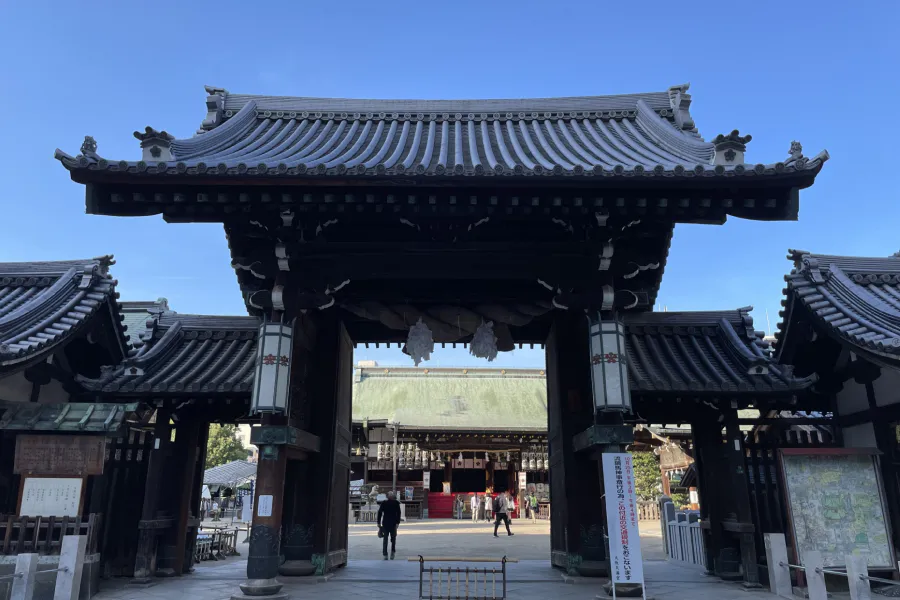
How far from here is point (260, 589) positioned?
768 centimetres

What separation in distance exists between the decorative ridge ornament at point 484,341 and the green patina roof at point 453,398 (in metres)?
17.6

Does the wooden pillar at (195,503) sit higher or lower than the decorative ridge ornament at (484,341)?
lower

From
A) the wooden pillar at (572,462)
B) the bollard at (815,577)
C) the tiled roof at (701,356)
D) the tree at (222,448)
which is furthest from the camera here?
the tree at (222,448)

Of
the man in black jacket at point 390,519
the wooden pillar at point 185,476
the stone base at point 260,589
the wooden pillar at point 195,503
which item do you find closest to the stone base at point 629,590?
the stone base at point 260,589

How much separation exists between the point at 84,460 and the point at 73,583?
1.66 metres

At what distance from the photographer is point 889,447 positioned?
9250 millimetres

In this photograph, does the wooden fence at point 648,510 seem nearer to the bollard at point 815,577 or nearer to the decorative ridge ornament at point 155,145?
the bollard at point 815,577

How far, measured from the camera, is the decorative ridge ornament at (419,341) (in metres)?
10.1

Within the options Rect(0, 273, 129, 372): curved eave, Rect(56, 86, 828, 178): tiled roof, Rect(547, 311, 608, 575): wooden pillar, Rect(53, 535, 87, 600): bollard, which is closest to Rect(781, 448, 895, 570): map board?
Rect(547, 311, 608, 575): wooden pillar

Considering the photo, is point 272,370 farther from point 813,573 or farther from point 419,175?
point 813,573

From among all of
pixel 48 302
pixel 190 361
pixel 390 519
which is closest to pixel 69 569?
pixel 190 361

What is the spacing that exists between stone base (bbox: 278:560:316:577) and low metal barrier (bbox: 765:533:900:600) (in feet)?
23.0

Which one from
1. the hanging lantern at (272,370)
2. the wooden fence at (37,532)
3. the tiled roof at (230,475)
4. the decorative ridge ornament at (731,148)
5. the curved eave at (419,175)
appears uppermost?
the decorative ridge ornament at (731,148)

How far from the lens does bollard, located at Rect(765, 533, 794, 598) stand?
340 inches
